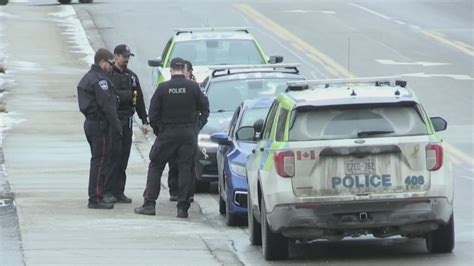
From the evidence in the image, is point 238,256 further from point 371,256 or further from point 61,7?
point 61,7

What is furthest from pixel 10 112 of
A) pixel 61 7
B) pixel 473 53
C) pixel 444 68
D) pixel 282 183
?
pixel 61 7

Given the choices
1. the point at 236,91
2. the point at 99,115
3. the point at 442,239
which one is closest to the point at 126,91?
the point at 99,115

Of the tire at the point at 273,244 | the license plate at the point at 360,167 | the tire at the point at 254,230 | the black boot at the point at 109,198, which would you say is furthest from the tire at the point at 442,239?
the black boot at the point at 109,198

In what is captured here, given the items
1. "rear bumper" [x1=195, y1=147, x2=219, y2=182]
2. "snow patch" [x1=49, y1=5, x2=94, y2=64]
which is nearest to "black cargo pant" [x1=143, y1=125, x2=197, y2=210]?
"rear bumper" [x1=195, y1=147, x2=219, y2=182]

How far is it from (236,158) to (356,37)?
20464 millimetres

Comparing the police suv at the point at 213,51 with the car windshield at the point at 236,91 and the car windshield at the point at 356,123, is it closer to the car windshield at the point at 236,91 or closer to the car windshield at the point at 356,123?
the car windshield at the point at 236,91

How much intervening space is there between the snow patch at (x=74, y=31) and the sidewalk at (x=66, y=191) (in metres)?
0.07

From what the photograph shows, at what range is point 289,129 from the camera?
13.0 m

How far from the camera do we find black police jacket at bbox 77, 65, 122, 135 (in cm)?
1639

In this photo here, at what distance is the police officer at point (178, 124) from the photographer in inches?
629

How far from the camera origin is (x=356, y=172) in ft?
42.0

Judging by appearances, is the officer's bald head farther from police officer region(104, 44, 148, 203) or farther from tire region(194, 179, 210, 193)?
tire region(194, 179, 210, 193)

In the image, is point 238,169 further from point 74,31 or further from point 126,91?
point 74,31

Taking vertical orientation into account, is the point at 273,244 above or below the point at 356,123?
below
